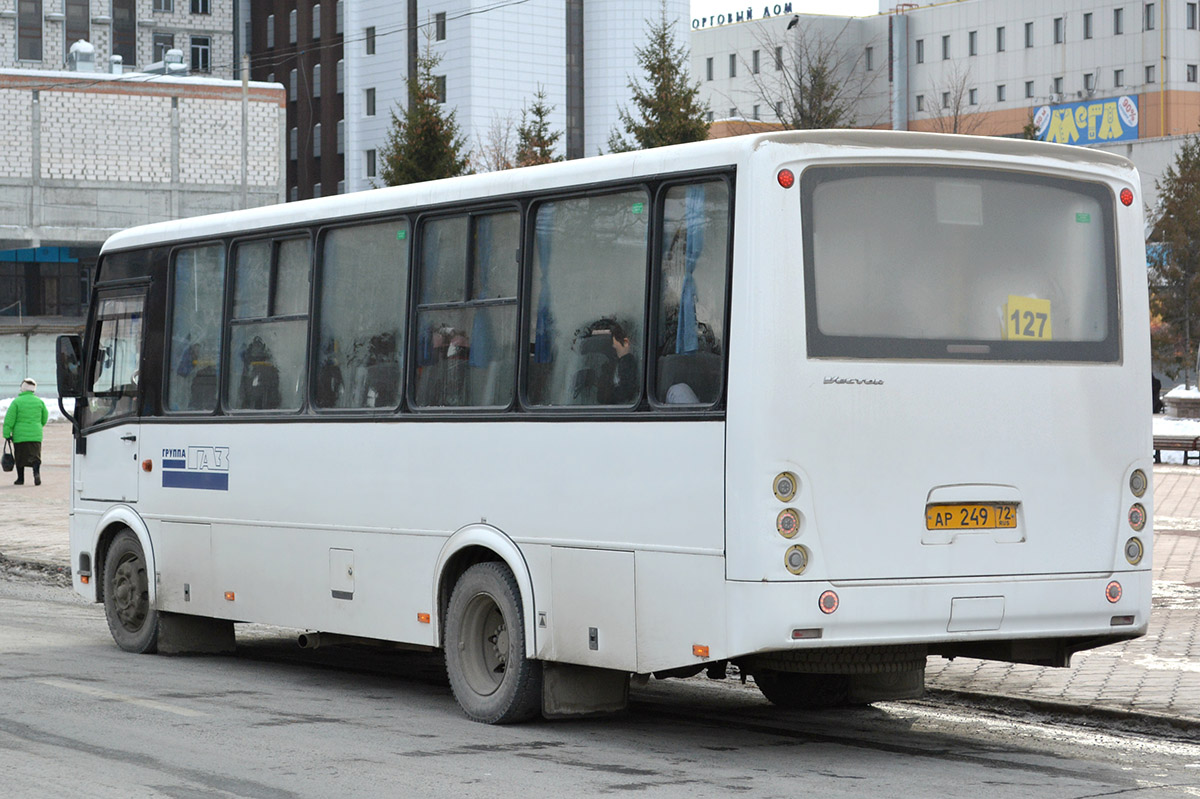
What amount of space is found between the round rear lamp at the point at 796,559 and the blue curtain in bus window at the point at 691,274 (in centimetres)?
104

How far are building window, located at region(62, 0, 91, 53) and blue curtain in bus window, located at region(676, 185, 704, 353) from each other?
8535 centimetres

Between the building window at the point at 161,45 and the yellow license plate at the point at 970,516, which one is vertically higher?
the building window at the point at 161,45

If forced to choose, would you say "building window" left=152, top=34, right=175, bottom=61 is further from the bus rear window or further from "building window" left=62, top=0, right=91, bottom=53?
the bus rear window

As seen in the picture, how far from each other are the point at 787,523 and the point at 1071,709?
3.03 meters

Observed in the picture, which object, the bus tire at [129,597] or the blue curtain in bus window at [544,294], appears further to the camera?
the bus tire at [129,597]

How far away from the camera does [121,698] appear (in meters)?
10.6

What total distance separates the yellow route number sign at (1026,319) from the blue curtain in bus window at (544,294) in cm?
220

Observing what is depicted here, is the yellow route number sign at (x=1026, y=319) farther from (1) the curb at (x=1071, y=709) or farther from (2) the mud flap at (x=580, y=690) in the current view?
(2) the mud flap at (x=580, y=690)

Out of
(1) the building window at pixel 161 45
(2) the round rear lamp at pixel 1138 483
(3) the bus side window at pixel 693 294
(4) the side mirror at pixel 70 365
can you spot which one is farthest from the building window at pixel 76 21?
(2) the round rear lamp at pixel 1138 483

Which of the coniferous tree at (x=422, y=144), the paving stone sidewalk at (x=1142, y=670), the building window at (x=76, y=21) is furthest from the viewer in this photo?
the building window at (x=76, y=21)

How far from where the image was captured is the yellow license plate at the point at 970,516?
860 cm

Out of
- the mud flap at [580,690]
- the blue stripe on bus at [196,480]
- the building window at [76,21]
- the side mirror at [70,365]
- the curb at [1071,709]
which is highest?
the building window at [76,21]

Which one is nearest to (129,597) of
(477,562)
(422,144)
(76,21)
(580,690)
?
(477,562)

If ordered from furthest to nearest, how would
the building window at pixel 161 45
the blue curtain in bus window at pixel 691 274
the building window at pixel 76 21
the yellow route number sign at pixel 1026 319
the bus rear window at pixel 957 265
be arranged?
the building window at pixel 161 45 → the building window at pixel 76 21 → the yellow route number sign at pixel 1026 319 → the blue curtain in bus window at pixel 691 274 → the bus rear window at pixel 957 265
